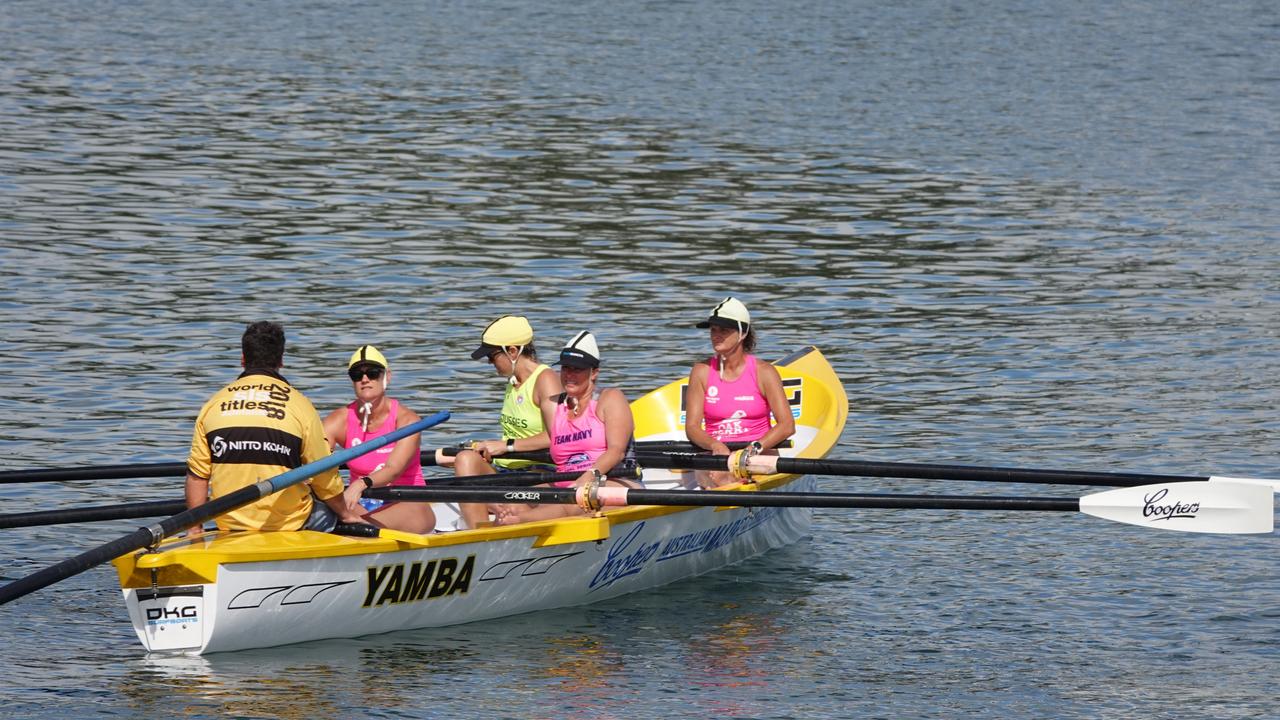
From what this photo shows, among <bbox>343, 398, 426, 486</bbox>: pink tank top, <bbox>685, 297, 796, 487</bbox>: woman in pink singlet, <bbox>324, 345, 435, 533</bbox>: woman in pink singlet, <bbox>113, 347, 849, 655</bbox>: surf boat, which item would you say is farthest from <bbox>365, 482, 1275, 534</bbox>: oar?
<bbox>685, 297, 796, 487</bbox>: woman in pink singlet

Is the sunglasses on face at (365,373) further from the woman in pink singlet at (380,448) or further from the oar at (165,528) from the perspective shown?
the oar at (165,528)

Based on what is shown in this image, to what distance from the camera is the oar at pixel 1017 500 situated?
13.2m

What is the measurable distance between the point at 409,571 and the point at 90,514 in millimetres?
2082

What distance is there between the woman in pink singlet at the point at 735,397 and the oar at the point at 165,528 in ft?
12.0

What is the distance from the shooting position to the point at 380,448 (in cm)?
1311

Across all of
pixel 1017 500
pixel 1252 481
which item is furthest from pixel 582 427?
pixel 1252 481

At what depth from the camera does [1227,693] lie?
1220 centimetres

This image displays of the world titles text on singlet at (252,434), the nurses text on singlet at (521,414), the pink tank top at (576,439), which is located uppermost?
the nurses text on singlet at (521,414)

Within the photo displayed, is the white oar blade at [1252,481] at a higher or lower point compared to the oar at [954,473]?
lower

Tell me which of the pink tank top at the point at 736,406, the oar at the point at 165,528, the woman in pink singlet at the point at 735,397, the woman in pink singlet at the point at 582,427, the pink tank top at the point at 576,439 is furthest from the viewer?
the pink tank top at the point at 736,406

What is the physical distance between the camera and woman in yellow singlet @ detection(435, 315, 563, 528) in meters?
14.5

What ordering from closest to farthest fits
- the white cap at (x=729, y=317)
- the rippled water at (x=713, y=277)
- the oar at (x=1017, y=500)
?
the rippled water at (x=713, y=277), the oar at (x=1017, y=500), the white cap at (x=729, y=317)

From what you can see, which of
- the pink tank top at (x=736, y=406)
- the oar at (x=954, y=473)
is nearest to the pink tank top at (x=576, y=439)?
the oar at (x=954, y=473)

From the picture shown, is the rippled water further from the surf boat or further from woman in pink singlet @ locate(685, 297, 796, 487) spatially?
woman in pink singlet @ locate(685, 297, 796, 487)
